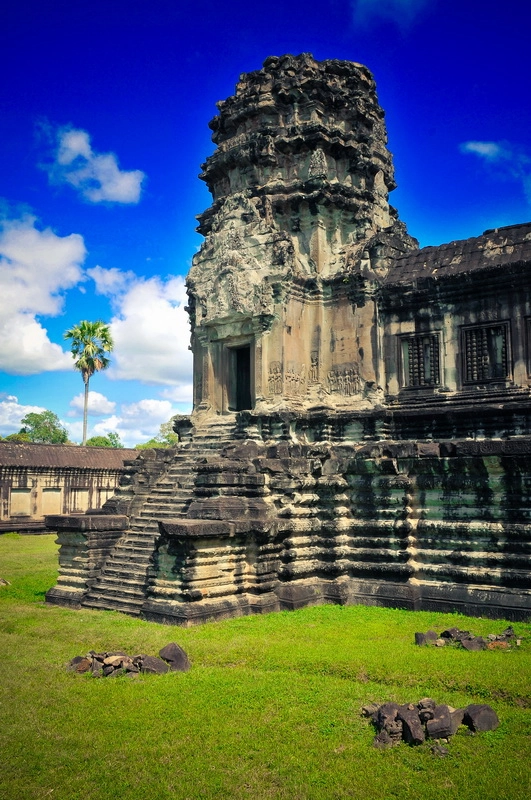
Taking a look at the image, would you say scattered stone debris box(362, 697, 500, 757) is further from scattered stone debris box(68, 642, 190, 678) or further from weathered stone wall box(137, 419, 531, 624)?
weathered stone wall box(137, 419, 531, 624)

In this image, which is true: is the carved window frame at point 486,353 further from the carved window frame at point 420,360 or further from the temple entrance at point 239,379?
the temple entrance at point 239,379

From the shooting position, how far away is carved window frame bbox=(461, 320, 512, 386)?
1360 cm

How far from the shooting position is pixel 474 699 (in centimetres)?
774

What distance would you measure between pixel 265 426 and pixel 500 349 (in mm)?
5068

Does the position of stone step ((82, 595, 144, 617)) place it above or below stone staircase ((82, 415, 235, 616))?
below

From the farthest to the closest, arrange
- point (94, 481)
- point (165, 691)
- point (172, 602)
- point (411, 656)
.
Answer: point (94, 481), point (172, 602), point (411, 656), point (165, 691)

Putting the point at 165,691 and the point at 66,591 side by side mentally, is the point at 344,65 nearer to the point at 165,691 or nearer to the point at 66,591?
the point at 66,591

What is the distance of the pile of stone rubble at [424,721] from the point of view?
6.67 m

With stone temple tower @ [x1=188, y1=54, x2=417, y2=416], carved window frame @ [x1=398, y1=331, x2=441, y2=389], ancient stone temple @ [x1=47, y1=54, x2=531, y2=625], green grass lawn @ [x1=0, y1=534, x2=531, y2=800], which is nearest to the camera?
green grass lawn @ [x1=0, y1=534, x2=531, y2=800]

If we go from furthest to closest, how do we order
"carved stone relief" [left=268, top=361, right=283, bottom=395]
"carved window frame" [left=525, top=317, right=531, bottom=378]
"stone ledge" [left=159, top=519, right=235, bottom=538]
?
"carved stone relief" [left=268, top=361, right=283, bottom=395]
"carved window frame" [left=525, top=317, right=531, bottom=378]
"stone ledge" [left=159, top=519, right=235, bottom=538]

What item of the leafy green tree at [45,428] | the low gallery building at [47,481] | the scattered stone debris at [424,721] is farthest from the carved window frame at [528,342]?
the leafy green tree at [45,428]

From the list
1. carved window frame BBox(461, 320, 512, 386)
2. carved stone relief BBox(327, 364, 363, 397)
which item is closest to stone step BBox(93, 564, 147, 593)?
carved stone relief BBox(327, 364, 363, 397)

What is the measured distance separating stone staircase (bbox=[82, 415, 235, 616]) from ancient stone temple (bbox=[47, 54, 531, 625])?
1.9 inches

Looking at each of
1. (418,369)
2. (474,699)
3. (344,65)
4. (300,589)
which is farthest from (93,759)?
(344,65)
